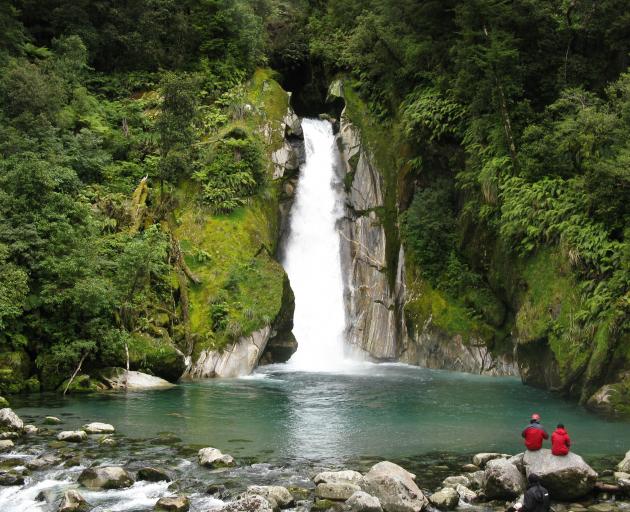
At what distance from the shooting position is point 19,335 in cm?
1948

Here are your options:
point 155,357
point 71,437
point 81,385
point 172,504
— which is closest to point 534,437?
point 172,504

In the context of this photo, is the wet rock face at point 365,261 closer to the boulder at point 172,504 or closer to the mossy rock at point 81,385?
the mossy rock at point 81,385

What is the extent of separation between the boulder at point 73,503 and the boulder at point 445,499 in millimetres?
5598

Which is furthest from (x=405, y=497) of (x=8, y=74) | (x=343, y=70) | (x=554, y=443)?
(x=343, y=70)

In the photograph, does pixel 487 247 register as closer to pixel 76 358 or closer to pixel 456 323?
pixel 456 323

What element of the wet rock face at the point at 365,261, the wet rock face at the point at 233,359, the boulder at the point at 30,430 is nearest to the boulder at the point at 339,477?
the boulder at the point at 30,430

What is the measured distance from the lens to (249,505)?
9469mm

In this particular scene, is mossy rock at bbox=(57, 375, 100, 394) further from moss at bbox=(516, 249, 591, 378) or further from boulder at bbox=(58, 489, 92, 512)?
moss at bbox=(516, 249, 591, 378)

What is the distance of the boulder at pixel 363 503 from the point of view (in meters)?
9.79

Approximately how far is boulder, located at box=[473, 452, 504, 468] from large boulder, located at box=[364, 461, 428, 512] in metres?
2.23

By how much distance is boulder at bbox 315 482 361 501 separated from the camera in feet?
33.9

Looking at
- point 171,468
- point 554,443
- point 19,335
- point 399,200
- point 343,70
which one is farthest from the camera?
point 343,70

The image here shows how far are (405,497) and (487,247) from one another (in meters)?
18.0

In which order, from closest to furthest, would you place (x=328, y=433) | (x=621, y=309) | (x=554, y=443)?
1. (x=554, y=443)
2. (x=328, y=433)
3. (x=621, y=309)
